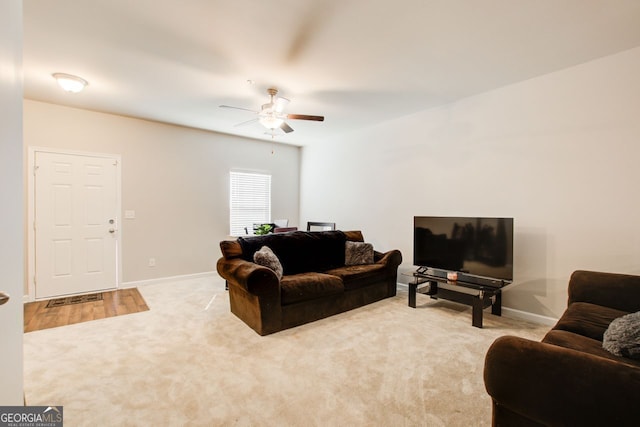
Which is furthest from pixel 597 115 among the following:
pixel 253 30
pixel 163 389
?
pixel 163 389

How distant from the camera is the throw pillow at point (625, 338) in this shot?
1.55m

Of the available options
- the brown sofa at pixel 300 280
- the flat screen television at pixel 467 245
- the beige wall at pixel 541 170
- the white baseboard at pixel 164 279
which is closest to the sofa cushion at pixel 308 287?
the brown sofa at pixel 300 280

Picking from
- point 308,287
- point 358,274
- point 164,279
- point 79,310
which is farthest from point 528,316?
point 79,310

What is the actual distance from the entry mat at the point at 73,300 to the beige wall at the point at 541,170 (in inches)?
182

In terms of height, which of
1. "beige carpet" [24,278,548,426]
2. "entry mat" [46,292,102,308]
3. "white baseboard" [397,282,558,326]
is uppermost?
"white baseboard" [397,282,558,326]

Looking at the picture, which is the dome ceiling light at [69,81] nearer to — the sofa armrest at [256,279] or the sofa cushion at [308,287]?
the sofa armrest at [256,279]

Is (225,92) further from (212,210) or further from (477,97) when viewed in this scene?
(477,97)

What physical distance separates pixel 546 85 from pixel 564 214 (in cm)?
147

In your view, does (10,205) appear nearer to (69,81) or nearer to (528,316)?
(69,81)

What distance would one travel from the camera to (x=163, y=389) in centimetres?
210

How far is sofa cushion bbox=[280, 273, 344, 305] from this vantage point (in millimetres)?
3115

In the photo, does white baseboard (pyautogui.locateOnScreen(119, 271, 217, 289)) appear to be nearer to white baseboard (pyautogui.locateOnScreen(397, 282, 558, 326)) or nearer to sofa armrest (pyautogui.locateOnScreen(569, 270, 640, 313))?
white baseboard (pyautogui.locateOnScreen(397, 282, 558, 326))

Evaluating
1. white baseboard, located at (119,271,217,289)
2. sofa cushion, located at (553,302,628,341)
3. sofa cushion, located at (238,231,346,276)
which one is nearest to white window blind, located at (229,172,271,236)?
white baseboard, located at (119,271,217,289)

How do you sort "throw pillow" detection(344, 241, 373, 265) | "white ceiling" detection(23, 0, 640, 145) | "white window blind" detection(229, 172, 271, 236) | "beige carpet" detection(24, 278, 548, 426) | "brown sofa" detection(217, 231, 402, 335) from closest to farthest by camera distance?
1. "beige carpet" detection(24, 278, 548, 426)
2. "white ceiling" detection(23, 0, 640, 145)
3. "brown sofa" detection(217, 231, 402, 335)
4. "throw pillow" detection(344, 241, 373, 265)
5. "white window blind" detection(229, 172, 271, 236)
